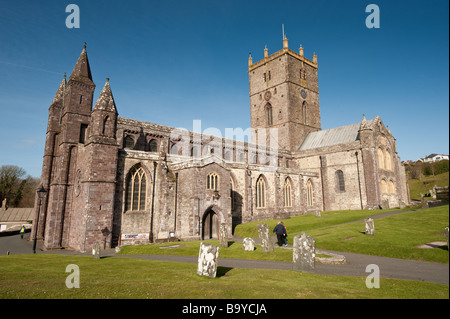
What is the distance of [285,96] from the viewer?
51.1 meters

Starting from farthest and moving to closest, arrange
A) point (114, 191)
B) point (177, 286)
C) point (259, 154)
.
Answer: point (259, 154), point (114, 191), point (177, 286)

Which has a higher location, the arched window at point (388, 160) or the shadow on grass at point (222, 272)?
the arched window at point (388, 160)

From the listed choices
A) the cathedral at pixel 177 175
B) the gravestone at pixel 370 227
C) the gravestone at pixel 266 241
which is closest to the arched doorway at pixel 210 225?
the cathedral at pixel 177 175

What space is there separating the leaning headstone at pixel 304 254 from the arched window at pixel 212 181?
14.9m

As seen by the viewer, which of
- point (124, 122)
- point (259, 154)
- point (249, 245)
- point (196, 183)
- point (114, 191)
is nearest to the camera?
point (249, 245)

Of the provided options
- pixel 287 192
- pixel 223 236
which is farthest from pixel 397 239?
pixel 287 192

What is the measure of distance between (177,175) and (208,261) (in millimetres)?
17387

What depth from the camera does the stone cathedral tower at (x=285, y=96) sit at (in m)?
51.2

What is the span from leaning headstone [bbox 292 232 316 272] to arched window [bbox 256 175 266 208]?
22414mm

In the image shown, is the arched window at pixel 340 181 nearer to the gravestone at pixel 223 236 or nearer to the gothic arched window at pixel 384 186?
the gothic arched window at pixel 384 186

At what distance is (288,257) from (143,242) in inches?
553

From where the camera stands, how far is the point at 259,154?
43.8 metres
